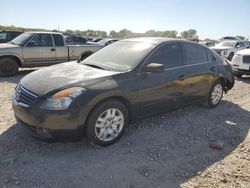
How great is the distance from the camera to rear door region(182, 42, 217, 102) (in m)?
5.50

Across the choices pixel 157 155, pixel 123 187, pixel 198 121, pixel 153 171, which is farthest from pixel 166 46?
pixel 123 187

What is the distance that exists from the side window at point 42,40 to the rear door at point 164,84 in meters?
6.31

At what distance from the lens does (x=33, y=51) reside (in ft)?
32.4

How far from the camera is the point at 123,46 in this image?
5281 millimetres

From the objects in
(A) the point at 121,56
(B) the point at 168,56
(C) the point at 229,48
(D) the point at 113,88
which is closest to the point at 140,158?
(D) the point at 113,88

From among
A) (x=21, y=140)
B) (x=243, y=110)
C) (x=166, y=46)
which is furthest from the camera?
(x=243, y=110)

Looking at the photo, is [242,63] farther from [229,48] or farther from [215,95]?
[229,48]

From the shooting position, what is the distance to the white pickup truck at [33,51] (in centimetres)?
955

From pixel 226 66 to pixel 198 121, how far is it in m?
1.88

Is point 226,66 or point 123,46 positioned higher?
point 123,46

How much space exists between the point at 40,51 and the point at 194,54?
6.27 m

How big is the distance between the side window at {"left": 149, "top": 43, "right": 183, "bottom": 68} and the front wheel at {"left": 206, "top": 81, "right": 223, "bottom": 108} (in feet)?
4.59

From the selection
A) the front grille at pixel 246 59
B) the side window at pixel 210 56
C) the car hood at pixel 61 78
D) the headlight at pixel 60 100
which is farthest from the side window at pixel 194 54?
the front grille at pixel 246 59

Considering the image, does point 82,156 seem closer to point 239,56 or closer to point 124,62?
point 124,62
